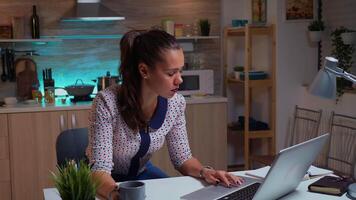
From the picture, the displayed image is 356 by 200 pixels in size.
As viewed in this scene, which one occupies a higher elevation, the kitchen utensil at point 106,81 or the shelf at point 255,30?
the shelf at point 255,30

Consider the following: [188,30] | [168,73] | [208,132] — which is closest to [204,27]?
[188,30]

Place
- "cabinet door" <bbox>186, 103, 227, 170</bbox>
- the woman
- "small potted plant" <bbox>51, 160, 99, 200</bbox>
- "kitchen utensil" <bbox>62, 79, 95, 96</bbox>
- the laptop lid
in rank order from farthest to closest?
"cabinet door" <bbox>186, 103, 227, 170</bbox> < "kitchen utensil" <bbox>62, 79, 95, 96</bbox> < the woman < the laptop lid < "small potted plant" <bbox>51, 160, 99, 200</bbox>

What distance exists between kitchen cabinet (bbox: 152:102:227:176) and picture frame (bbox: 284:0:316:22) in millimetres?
979

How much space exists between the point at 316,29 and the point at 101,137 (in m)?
2.90

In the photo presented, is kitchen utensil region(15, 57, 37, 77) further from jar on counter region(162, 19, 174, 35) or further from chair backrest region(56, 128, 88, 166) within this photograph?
chair backrest region(56, 128, 88, 166)

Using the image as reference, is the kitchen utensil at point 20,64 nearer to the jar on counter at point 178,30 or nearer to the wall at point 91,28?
the wall at point 91,28

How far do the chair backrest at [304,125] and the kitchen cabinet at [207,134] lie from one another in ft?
2.00

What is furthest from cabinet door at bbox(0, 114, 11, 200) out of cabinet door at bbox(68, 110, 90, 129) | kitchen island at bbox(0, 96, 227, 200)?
cabinet door at bbox(68, 110, 90, 129)

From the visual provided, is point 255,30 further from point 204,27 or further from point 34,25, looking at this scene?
point 34,25

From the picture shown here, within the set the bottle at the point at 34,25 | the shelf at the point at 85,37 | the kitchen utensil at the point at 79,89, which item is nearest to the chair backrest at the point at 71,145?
the kitchen utensil at the point at 79,89

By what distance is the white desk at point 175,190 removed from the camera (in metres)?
1.78

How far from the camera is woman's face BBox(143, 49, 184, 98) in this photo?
191 cm

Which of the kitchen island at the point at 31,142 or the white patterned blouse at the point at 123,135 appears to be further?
the kitchen island at the point at 31,142

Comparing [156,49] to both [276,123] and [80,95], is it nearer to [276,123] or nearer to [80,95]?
[80,95]
